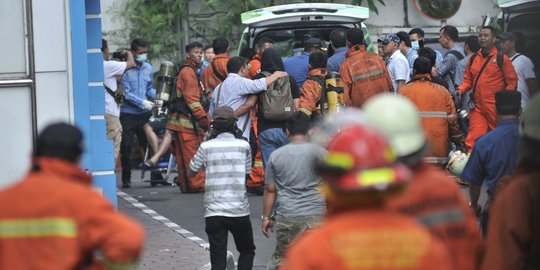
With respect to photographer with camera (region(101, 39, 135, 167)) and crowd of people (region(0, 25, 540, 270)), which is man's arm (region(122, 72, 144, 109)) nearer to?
crowd of people (region(0, 25, 540, 270))

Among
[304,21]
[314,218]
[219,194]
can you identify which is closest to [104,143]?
[219,194]

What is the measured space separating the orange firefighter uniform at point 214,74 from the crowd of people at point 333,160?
2cm

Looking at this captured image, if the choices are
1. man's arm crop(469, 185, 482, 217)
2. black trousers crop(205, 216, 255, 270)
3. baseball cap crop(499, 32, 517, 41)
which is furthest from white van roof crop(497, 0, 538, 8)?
man's arm crop(469, 185, 482, 217)

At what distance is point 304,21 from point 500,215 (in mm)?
10140

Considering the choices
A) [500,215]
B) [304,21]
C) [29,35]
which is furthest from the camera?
[304,21]

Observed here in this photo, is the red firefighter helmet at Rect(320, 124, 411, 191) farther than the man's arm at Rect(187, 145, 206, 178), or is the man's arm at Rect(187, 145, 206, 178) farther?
the man's arm at Rect(187, 145, 206, 178)

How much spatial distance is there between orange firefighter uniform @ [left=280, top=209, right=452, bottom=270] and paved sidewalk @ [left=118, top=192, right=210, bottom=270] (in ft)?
21.5

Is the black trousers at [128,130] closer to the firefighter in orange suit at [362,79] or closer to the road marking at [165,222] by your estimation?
the road marking at [165,222]

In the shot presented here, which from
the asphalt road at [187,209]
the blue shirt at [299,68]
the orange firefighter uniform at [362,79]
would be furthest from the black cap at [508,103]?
the blue shirt at [299,68]

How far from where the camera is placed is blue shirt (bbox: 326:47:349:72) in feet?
46.4

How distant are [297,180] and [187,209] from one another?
17.8 ft

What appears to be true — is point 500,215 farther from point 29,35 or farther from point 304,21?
point 304,21

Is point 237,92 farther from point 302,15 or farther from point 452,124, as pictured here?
point 452,124

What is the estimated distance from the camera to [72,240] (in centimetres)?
478
